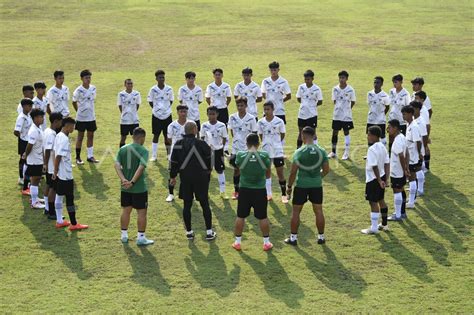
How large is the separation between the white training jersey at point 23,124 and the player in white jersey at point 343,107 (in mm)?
8253

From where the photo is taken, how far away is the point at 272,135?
15.0m

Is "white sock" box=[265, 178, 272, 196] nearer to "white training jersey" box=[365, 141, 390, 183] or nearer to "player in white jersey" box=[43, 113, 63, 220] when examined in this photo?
"white training jersey" box=[365, 141, 390, 183]

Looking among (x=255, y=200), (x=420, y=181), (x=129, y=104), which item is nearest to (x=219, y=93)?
(x=129, y=104)

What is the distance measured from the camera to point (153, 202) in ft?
50.4

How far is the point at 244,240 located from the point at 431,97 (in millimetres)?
13951

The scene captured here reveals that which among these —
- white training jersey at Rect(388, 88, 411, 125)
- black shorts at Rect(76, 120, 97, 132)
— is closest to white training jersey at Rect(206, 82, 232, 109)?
black shorts at Rect(76, 120, 97, 132)

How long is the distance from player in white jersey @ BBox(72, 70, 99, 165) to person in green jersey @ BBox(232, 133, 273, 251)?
703cm

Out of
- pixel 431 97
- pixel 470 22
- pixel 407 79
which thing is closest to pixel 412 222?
pixel 431 97

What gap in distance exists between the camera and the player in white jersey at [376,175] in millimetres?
13062

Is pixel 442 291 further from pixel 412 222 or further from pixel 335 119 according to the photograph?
pixel 335 119

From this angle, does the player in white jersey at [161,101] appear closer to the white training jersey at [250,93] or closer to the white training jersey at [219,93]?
the white training jersey at [219,93]

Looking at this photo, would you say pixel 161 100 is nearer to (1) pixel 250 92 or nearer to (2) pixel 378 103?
(1) pixel 250 92

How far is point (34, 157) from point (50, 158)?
1.15 m

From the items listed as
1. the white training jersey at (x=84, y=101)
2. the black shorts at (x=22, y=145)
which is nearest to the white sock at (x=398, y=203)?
the white training jersey at (x=84, y=101)
